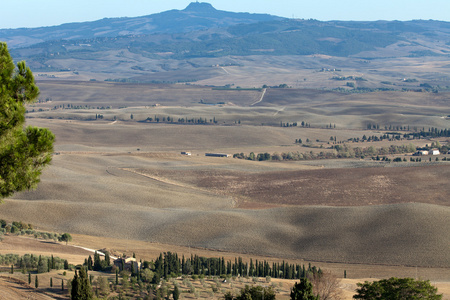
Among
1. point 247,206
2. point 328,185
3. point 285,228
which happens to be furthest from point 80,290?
point 328,185

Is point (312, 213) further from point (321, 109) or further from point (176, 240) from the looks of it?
point (321, 109)

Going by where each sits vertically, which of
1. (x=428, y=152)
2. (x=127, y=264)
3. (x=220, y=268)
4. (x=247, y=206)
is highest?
(x=127, y=264)

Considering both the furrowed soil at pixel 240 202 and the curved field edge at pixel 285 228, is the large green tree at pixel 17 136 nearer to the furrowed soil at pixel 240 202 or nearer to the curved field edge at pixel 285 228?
the furrowed soil at pixel 240 202

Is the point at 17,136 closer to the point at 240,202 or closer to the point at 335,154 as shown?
the point at 240,202

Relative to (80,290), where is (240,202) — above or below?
below

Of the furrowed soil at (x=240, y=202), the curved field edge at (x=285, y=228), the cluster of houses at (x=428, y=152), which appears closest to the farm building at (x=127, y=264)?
the furrowed soil at (x=240, y=202)

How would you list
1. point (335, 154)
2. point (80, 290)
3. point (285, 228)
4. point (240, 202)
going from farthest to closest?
point (335, 154) < point (240, 202) < point (285, 228) < point (80, 290)
